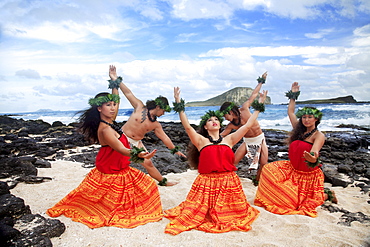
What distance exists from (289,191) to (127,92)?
3.68 m

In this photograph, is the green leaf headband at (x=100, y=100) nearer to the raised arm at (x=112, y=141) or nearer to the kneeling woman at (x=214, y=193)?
the raised arm at (x=112, y=141)

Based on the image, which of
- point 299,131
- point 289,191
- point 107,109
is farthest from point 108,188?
point 299,131

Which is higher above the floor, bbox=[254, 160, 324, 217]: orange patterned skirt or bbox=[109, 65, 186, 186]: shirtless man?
bbox=[109, 65, 186, 186]: shirtless man

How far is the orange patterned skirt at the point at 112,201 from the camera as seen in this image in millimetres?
4250

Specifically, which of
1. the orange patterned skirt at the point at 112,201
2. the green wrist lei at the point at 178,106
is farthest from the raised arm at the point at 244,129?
the orange patterned skirt at the point at 112,201

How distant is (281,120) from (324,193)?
83.7ft

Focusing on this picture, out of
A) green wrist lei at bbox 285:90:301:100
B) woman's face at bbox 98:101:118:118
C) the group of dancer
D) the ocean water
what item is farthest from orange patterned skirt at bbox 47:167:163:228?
the ocean water


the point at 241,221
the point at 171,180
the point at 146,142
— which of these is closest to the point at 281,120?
the point at 146,142

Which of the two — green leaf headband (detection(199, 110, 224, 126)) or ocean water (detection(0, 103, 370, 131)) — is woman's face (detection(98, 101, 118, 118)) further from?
ocean water (detection(0, 103, 370, 131))

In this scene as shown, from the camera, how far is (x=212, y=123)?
176 inches

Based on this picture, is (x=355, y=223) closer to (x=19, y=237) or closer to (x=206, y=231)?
(x=206, y=231)

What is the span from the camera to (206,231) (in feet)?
12.8

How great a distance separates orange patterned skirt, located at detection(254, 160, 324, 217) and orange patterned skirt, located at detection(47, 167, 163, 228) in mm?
1879

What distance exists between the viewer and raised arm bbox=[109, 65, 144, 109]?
5.44 meters
